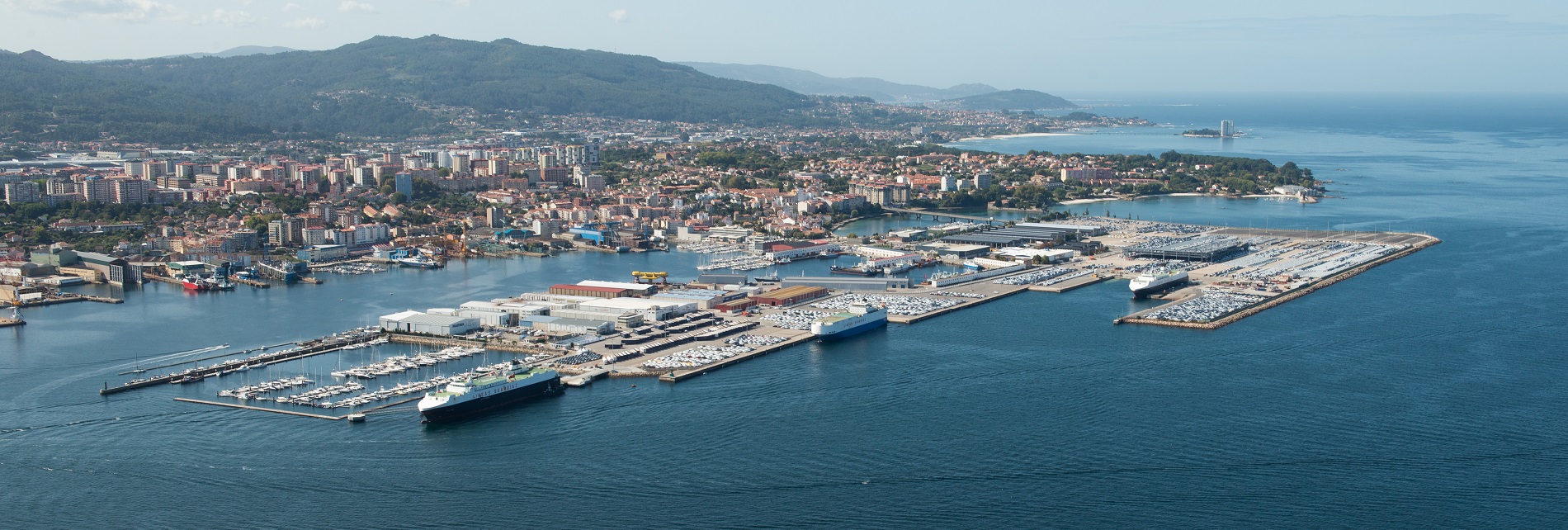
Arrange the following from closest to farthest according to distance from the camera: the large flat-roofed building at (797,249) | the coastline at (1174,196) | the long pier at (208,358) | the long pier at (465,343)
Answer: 1. the long pier at (208,358)
2. the long pier at (465,343)
3. the large flat-roofed building at (797,249)
4. the coastline at (1174,196)

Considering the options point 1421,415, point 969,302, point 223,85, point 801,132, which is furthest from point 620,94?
point 1421,415

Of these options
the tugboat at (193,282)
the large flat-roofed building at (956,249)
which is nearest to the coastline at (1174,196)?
the large flat-roofed building at (956,249)

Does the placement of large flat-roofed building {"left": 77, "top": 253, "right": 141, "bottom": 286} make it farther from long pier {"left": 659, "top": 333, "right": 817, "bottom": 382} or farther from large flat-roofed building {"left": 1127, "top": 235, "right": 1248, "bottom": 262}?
large flat-roofed building {"left": 1127, "top": 235, "right": 1248, "bottom": 262}

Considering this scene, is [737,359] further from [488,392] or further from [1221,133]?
[1221,133]

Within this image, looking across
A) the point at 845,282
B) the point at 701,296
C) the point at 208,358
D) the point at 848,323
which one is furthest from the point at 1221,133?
the point at 208,358

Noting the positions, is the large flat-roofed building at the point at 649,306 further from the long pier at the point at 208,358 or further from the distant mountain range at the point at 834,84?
the distant mountain range at the point at 834,84
